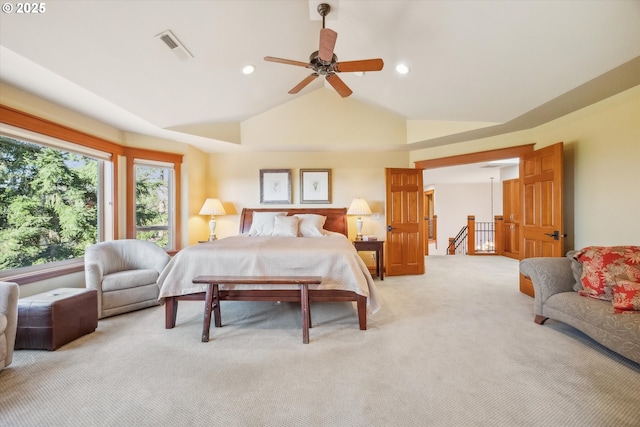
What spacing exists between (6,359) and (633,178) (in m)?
5.91

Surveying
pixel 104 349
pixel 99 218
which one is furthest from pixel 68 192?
pixel 104 349

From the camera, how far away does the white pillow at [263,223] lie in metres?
4.51

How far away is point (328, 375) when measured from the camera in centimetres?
194

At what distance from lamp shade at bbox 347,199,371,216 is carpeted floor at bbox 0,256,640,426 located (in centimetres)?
217

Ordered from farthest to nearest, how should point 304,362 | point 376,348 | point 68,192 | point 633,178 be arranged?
point 68,192 < point 633,178 < point 376,348 < point 304,362

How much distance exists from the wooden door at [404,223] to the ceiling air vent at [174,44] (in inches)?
140

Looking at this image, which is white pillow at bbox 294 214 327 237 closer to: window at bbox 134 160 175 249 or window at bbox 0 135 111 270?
window at bbox 134 160 175 249

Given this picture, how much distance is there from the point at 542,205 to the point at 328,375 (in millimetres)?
3631

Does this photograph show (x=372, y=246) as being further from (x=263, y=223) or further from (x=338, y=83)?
(x=338, y=83)

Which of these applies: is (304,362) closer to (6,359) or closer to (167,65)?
(6,359)

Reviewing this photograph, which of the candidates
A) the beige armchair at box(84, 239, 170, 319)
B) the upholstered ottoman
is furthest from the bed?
the upholstered ottoman

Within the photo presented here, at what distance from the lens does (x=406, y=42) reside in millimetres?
2857

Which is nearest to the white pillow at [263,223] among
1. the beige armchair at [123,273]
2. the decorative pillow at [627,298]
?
the beige armchair at [123,273]

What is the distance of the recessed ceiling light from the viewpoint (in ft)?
10.6
